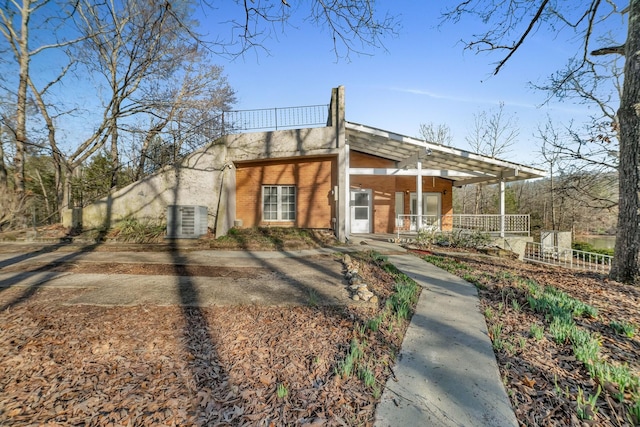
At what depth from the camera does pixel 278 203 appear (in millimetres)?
12070

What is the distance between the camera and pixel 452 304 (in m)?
3.92

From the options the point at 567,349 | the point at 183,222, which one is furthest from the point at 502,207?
→ the point at 183,222

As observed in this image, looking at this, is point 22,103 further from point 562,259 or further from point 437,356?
point 562,259

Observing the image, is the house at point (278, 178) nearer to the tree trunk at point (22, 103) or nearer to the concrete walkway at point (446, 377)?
the tree trunk at point (22, 103)

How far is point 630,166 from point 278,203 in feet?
33.8

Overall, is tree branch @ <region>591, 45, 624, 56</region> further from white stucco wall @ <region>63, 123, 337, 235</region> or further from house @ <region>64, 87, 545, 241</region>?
white stucco wall @ <region>63, 123, 337, 235</region>

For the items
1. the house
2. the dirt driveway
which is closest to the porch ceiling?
Result: the house

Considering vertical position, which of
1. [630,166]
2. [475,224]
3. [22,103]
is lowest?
[475,224]

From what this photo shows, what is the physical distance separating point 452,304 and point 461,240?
22.7 ft

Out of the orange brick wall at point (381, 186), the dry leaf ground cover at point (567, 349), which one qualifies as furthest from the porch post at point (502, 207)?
the dry leaf ground cover at point (567, 349)

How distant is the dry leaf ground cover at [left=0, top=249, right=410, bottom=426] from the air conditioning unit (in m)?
6.00

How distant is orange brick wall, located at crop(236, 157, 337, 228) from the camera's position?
38.2 feet

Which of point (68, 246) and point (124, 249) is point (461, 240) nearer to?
point (124, 249)

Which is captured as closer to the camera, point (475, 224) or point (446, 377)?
point (446, 377)
